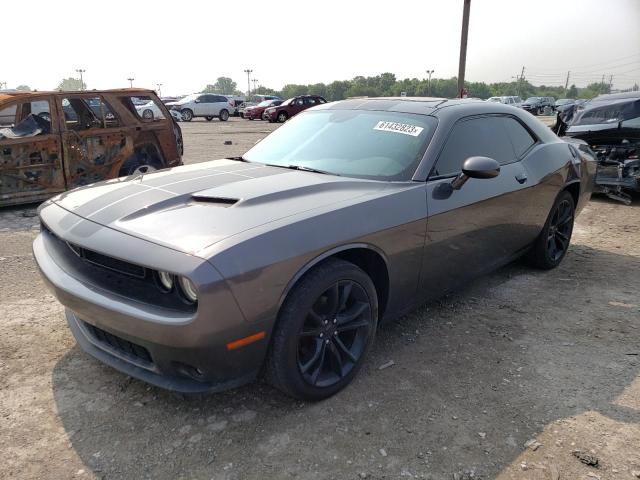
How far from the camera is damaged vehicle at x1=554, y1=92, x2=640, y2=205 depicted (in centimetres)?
716

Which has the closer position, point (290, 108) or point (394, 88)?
point (290, 108)

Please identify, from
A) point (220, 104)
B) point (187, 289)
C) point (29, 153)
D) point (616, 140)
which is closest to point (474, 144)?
point (187, 289)

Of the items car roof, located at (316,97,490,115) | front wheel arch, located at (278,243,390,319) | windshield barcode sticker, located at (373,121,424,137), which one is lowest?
front wheel arch, located at (278,243,390,319)

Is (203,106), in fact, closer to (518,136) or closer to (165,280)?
(518,136)

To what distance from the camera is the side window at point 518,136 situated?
13.0 ft

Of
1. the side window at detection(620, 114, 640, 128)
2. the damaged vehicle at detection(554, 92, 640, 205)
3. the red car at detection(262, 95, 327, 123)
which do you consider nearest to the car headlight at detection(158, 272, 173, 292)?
the damaged vehicle at detection(554, 92, 640, 205)

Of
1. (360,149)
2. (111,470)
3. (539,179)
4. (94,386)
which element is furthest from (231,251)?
(539,179)

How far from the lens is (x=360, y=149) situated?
3.27 meters

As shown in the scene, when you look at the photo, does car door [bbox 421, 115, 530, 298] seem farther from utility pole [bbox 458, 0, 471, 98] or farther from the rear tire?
the rear tire

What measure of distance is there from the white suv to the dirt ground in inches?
1119

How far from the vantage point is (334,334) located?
102 inches

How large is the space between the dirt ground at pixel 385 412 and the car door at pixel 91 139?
3815 millimetres

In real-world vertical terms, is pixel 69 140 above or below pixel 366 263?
above

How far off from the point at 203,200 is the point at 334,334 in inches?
38.6
